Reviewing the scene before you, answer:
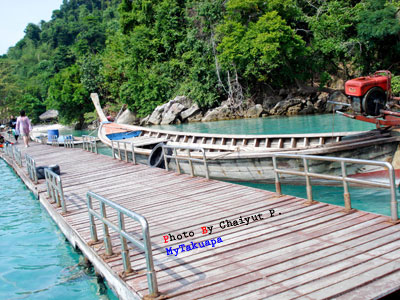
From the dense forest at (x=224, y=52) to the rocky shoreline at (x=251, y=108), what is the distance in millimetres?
947

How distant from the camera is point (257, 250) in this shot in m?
4.39

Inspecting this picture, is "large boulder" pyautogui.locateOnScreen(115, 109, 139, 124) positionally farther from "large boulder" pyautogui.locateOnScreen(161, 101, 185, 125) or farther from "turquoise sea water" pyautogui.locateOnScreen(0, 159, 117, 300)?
"turquoise sea water" pyautogui.locateOnScreen(0, 159, 117, 300)

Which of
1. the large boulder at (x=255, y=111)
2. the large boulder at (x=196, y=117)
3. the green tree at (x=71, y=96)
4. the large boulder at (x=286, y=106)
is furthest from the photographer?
the green tree at (x=71, y=96)

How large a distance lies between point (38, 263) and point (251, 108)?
27.8 meters

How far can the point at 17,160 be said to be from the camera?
51.5 feet

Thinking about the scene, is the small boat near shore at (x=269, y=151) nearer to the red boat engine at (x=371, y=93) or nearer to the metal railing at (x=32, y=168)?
the red boat engine at (x=371, y=93)

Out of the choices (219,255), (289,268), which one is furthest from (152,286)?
(289,268)

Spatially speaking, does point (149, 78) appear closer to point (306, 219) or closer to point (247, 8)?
point (247, 8)

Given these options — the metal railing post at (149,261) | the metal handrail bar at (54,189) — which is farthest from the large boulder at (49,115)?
the metal railing post at (149,261)

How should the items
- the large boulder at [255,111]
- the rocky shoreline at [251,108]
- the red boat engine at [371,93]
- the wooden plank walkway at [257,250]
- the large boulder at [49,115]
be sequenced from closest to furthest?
the wooden plank walkway at [257,250], the red boat engine at [371,93], the rocky shoreline at [251,108], the large boulder at [255,111], the large boulder at [49,115]

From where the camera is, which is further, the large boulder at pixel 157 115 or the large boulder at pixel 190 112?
the large boulder at pixel 157 115

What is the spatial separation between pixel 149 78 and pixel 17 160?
2675cm

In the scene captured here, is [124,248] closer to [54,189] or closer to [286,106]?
[54,189]

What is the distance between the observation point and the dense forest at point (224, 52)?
2825 cm
